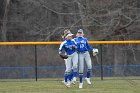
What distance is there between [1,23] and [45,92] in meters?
23.2

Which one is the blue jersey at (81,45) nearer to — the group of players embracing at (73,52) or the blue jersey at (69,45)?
the group of players embracing at (73,52)

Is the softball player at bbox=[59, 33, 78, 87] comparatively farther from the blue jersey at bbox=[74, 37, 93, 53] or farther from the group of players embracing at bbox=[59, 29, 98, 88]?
the blue jersey at bbox=[74, 37, 93, 53]

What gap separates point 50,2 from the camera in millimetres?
37156

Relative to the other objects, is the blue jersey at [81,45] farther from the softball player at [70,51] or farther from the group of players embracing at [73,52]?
the softball player at [70,51]

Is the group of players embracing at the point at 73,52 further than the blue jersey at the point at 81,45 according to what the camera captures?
No

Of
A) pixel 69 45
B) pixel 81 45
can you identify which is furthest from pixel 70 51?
pixel 81 45

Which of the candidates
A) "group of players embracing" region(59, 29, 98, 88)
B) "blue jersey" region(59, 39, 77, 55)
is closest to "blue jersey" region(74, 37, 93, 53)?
"group of players embracing" region(59, 29, 98, 88)

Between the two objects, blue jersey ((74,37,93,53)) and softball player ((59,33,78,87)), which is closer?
softball player ((59,33,78,87))

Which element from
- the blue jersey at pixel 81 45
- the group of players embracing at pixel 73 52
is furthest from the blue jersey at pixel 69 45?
the blue jersey at pixel 81 45

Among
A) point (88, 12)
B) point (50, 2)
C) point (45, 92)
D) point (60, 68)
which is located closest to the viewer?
point (45, 92)

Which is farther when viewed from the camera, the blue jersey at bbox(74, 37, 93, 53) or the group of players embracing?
the blue jersey at bbox(74, 37, 93, 53)

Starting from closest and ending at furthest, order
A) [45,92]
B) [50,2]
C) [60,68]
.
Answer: [45,92]
[60,68]
[50,2]

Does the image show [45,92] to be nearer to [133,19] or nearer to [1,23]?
[133,19]

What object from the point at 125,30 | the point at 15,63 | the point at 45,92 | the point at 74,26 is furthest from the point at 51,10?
the point at 45,92
